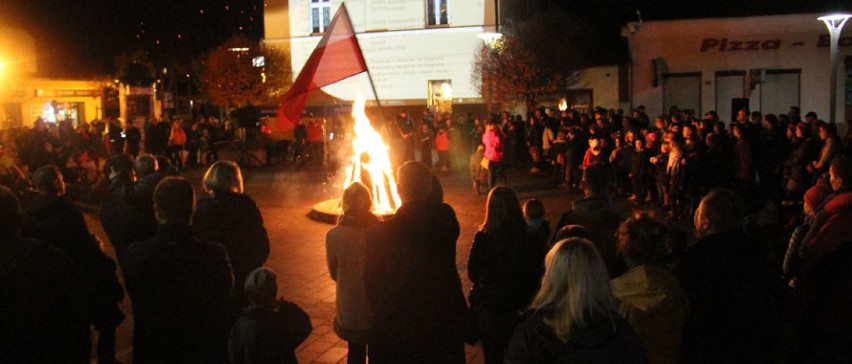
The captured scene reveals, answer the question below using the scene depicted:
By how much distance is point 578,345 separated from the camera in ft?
8.70

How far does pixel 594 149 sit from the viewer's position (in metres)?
15.1

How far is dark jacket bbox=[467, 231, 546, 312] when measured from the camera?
4.47 meters

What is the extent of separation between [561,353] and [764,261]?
1.90m

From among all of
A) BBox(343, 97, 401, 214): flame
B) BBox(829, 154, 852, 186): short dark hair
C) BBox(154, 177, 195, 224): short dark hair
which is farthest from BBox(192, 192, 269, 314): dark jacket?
BBox(343, 97, 401, 214): flame

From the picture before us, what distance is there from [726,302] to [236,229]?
3.14 m

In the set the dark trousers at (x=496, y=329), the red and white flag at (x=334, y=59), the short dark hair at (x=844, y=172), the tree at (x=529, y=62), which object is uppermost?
the tree at (x=529, y=62)

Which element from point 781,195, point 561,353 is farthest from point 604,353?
point 781,195

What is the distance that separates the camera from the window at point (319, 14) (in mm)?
31828

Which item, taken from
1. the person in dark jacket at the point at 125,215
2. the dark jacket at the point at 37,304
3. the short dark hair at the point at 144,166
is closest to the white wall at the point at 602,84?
the short dark hair at the point at 144,166

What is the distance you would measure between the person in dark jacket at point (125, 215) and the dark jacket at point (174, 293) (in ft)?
5.96

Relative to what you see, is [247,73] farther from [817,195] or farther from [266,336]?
[266,336]

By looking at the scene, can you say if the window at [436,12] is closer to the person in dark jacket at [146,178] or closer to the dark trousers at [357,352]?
the person in dark jacket at [146,178]

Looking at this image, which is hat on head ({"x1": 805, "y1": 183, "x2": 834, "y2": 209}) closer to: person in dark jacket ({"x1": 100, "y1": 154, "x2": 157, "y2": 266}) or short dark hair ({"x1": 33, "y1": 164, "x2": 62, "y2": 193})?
person in dark jacket ({"x1": 100, "y1": 154, "x2": 157, "y2": 266})

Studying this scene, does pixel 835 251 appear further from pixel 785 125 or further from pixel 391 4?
pixel 391 4
